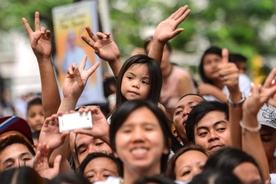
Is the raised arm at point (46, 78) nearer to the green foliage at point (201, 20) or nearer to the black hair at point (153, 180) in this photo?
the black hair at point (153, 180)

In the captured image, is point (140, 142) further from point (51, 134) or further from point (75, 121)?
point (51, 134)

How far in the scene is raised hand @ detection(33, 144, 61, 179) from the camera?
20.7 feet

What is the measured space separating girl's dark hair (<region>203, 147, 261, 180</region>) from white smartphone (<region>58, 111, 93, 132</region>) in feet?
3.08

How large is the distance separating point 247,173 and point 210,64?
531cm

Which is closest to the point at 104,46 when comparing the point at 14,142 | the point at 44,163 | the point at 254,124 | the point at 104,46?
the point at 104,46

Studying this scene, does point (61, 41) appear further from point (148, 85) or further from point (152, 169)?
point (152, 169)

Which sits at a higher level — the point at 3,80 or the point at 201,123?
the point at 201,123

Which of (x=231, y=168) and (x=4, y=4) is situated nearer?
(x=231, y=168)

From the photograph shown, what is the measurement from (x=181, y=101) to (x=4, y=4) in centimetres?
1547

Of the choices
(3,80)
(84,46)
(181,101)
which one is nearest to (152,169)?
(181,101)

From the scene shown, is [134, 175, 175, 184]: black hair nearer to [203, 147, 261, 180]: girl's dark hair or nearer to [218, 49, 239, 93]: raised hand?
[203, 147, 261, 180]: girl's dark hair

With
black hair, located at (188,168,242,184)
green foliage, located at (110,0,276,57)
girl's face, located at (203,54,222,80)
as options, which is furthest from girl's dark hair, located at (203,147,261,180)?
green foliage, located at (110,0,276,57)

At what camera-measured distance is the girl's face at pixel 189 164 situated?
20.7ft

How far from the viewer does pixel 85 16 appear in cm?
1164
